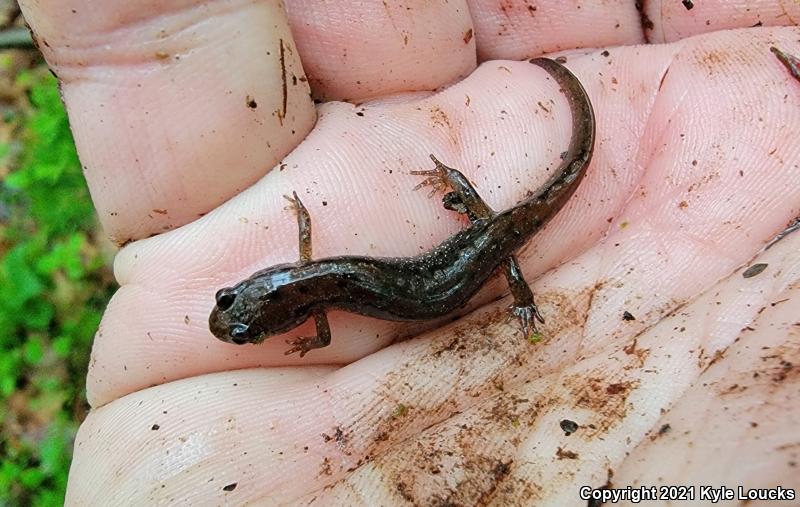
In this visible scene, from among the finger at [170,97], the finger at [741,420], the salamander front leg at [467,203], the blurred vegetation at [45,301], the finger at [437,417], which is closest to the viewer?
the finger at [741,420]

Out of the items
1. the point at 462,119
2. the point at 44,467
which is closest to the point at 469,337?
the point at 462,119

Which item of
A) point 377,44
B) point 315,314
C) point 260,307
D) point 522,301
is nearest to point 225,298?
point 260,307

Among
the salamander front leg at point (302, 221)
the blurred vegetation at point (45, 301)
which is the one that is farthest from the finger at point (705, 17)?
the blurred vegetation at point (45, 301)

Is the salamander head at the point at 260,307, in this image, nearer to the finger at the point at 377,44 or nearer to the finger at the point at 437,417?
the finger at the point at 437,417

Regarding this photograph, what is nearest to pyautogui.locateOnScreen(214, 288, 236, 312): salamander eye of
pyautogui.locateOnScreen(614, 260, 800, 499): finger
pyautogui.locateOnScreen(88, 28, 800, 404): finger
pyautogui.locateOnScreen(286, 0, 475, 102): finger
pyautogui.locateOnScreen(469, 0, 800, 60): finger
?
pyautogui.locateOnScreen(88, 28, 800, 404): finger

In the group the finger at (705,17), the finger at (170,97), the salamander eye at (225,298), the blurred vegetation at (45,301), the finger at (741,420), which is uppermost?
the finger at (705,17)
